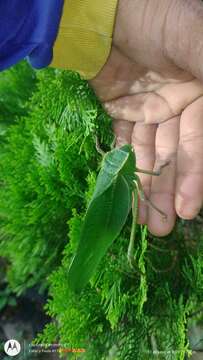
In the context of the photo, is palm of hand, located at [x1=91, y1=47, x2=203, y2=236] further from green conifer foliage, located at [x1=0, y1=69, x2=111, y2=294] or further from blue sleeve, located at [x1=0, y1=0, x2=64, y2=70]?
blue sleeve, located at [x1=0, y1=0, x2=64, y2=70]

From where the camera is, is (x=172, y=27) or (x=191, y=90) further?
(x=191, y=90)

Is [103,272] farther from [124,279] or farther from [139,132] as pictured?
[139,132]

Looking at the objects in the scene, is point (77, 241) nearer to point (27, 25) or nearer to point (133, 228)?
point (133, 228)

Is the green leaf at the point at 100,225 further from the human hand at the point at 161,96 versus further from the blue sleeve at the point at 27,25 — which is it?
the blue sleeve at the point at 27,25

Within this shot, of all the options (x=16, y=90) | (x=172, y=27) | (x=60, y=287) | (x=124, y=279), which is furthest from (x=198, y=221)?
(x=16, y=90)

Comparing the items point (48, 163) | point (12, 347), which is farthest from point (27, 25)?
point (12, 347)

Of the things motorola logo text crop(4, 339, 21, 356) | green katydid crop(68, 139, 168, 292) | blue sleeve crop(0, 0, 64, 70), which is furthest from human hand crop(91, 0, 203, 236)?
motorola logo text crop(4, 339, 21, 356)
